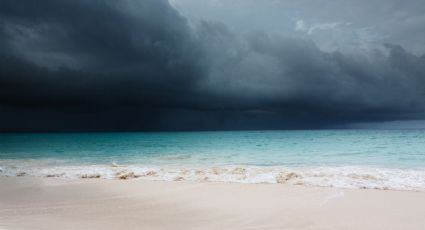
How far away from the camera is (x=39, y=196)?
9.52 m

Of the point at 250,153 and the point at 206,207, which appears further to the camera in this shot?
the point at 250,153

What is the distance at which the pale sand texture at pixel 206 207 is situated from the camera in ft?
20.9

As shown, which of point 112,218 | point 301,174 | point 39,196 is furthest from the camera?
point 301,174

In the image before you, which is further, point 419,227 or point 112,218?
point 112,218

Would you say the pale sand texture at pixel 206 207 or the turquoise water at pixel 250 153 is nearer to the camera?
the pale sand texture at pixel 206 207

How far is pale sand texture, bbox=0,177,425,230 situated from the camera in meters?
6.36

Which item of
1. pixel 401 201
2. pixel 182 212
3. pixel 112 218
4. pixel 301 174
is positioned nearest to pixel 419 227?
pixel 401 201

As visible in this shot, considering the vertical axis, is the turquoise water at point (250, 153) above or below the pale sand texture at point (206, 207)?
below

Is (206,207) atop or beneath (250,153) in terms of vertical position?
atop

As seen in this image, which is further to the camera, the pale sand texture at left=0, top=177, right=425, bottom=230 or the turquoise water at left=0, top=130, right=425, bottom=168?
the turquoise water at left=0, top=130, right=425, bottom=168

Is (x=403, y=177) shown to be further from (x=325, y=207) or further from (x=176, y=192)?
(x=176, y=192)

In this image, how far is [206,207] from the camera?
7887 millimetres

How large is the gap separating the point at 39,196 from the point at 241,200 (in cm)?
632

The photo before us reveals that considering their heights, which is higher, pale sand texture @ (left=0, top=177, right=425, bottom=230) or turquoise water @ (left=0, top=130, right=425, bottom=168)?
pale sand texture @ (left=0, top=177, right=425, bottom=230)
